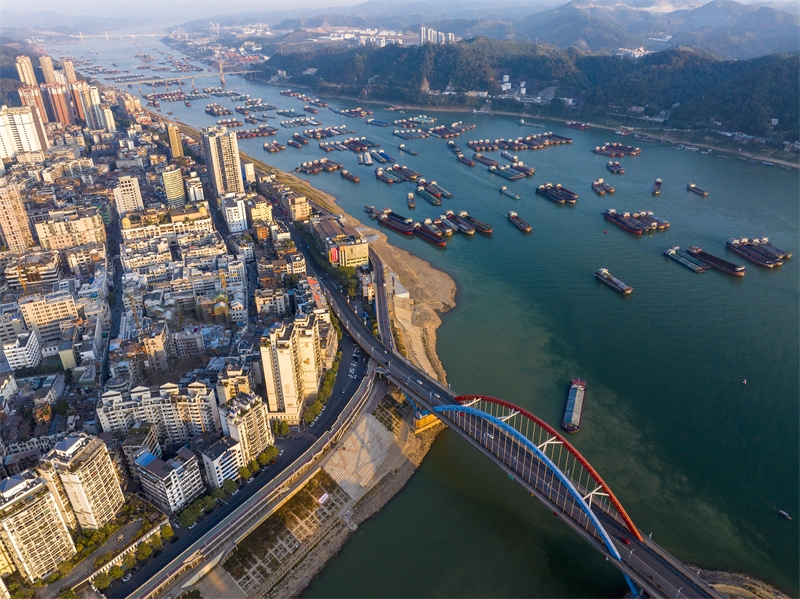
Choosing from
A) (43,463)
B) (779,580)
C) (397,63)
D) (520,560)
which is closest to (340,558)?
(520,560)

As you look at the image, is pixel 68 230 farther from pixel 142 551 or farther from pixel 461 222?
pixel 461 222

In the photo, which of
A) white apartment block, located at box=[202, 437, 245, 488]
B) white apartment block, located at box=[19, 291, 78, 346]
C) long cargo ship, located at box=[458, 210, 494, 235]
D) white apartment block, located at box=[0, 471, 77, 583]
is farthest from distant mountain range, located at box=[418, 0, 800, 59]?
white apartment block, located at box=[0, 471, 77, 583]

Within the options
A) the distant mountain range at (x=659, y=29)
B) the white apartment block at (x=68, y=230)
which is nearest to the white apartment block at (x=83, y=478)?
the white apartment block at (x=68, y=230)

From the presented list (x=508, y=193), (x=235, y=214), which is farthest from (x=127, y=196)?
(x=508, y=193)

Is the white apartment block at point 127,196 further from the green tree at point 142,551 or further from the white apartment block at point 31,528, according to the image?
the green tree at point 142,551

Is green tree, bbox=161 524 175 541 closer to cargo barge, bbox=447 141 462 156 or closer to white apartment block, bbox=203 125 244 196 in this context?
white apartment block, bbox=203 125 244 196

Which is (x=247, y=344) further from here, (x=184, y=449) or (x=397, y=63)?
(x=397, y=63)

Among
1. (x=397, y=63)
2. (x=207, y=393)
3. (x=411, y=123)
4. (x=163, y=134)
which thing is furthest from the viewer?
(x=397, y=63)
